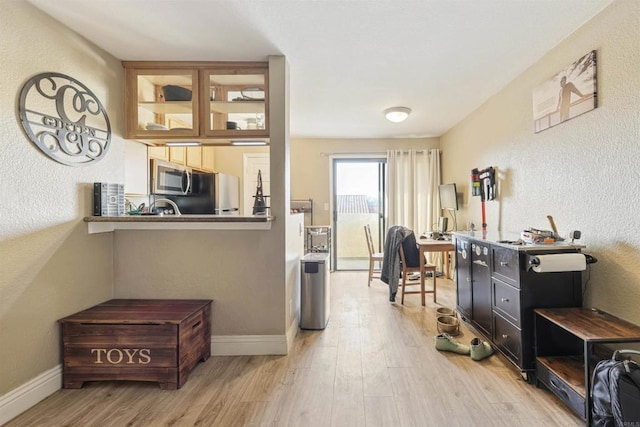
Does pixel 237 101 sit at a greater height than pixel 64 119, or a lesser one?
greater

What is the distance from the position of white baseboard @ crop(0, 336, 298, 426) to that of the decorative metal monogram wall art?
1.38m

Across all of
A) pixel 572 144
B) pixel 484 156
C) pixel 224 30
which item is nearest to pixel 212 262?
pixel 224 30

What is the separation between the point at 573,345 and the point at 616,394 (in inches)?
28.1

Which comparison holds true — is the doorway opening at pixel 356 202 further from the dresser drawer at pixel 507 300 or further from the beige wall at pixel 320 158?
the dresser drawer at pixel 507 300

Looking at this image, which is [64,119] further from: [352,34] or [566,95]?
[566,95]

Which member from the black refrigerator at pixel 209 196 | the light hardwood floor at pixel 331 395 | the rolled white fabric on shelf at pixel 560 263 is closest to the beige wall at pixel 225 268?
the light hardwood floor at pixel 331 395

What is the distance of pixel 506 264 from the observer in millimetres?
2062

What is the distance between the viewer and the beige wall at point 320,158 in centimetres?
521

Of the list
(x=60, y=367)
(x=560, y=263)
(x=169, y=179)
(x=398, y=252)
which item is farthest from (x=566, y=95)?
(x=60, y=367)

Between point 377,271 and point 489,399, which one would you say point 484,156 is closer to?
point 377,271

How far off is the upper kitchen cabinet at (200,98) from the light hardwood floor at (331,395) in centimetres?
184

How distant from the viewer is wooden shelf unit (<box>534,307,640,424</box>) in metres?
1.48

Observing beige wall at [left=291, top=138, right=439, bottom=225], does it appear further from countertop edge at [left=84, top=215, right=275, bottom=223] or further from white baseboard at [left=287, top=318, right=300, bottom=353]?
countertop edge at [left=84, top=215, right=275, bottom=223]

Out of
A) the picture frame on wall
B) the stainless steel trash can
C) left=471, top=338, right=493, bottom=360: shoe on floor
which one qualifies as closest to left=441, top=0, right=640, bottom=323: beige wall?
the picture frame on wall
